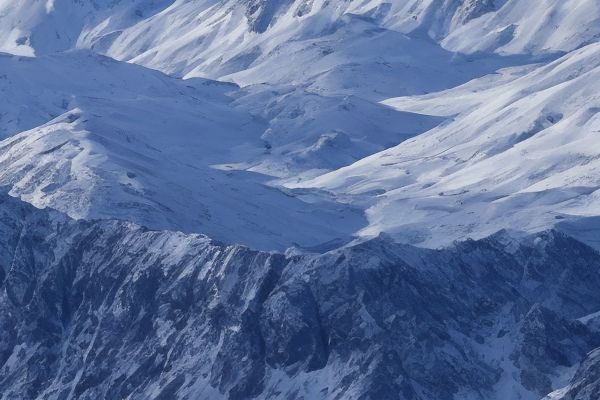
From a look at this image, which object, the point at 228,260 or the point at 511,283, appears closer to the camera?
the point at 228,260

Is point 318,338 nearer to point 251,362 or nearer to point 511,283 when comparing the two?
point 251,362

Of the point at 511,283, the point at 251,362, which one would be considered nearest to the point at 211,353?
the point at 251,362

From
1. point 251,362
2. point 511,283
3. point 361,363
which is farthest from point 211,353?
point 511,283

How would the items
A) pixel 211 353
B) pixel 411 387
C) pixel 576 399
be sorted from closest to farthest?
pixel 576 399 → pixel 411 387 → pixel 211 353

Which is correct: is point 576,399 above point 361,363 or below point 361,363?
above

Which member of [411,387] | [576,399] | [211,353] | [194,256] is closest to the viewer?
[576,399]

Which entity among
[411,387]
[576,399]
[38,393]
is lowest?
[38,393]
